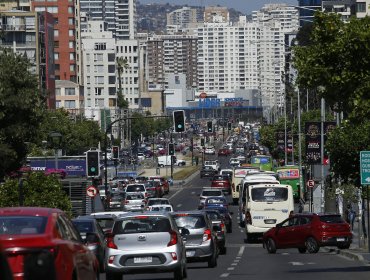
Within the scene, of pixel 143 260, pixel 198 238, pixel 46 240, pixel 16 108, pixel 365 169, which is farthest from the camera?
pixel 16 108

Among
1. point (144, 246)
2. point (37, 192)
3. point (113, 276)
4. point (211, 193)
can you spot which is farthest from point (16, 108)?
point (211, 193)

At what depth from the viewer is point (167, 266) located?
24484 mm

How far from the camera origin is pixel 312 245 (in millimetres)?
44875

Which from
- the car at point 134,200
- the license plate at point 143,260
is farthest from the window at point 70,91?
the license plate at point 143,260

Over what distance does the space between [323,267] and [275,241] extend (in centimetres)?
1179

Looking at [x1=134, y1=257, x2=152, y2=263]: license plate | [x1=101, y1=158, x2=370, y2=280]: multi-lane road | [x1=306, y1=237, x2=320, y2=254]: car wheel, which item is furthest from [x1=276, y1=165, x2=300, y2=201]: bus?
[x1=134, y1=257, x2=152, y2=263]: license plate

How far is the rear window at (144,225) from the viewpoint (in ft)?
80.9

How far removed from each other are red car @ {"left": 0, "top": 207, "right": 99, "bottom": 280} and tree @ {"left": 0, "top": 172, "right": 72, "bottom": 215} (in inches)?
1428

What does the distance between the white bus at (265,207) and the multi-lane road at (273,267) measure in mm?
2390

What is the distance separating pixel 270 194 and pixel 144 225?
32134mm

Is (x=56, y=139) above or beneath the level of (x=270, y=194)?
above

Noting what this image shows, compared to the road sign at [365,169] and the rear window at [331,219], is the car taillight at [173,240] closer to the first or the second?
the road sign at [365,169]

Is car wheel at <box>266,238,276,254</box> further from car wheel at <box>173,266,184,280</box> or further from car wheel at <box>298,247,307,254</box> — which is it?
car wheel at <box>173,266,184,280</box>

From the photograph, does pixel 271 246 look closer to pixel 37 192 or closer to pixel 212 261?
pixel 37 192
